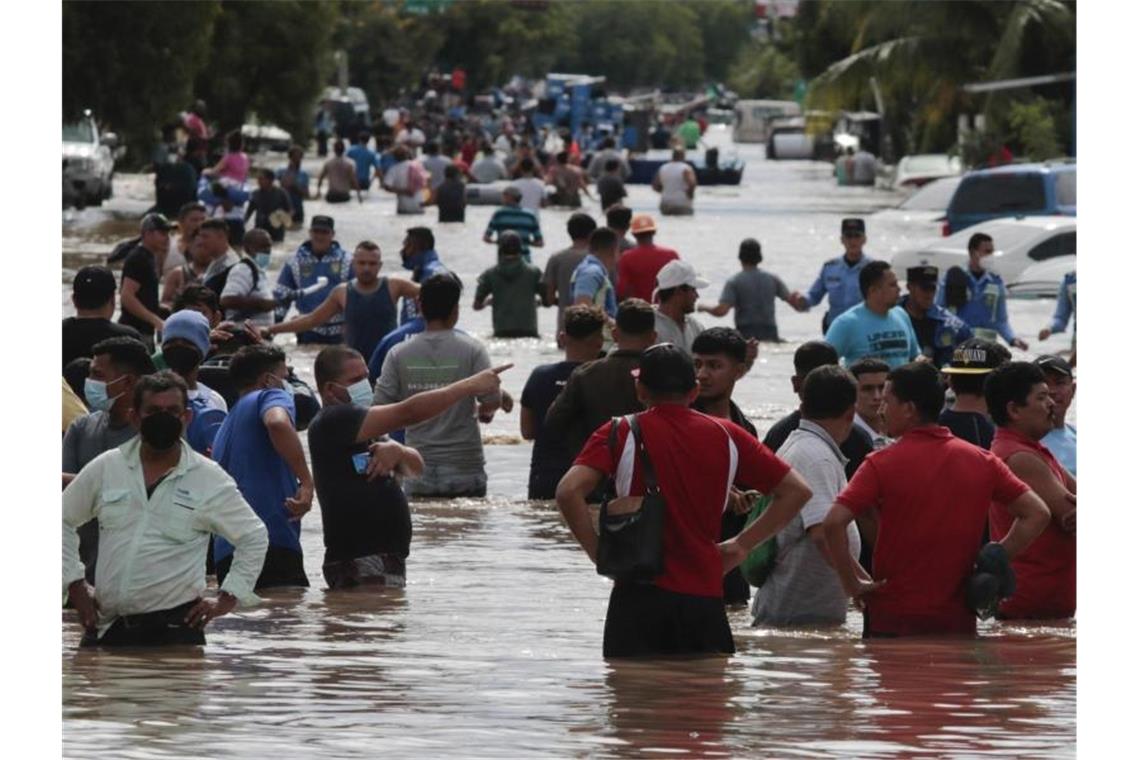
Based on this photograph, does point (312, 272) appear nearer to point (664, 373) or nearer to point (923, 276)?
point (923, 276)

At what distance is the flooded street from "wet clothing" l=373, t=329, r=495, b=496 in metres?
0.88

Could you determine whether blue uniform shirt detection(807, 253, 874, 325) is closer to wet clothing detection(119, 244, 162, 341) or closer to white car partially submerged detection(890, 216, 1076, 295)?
wet clothing detection(119, 244, 162, 341)

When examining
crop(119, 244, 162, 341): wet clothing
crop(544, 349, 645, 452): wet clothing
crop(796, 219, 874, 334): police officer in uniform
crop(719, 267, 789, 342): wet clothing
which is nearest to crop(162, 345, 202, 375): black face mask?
crop(544, 349, 645, 452): wet clothing

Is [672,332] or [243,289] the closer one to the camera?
[672,332]

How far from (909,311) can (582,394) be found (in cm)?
358

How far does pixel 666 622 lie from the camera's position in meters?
8.68

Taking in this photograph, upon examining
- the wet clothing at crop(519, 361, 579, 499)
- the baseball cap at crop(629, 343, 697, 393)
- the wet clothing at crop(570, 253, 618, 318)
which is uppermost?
the wet clothing at crop(570, 253, 618, 318)

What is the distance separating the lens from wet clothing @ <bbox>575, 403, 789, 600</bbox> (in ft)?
27.9

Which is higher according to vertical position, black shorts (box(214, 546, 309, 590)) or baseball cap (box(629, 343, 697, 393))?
baseball cap (box(629, 343, 697, 393))

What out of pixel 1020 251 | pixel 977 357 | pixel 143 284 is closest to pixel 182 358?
pixel 977 357

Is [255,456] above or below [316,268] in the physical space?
below

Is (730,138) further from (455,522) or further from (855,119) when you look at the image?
(455,522)

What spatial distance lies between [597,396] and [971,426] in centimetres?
206
